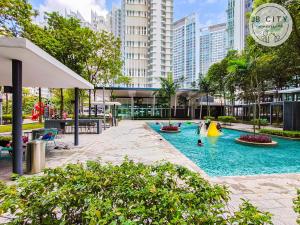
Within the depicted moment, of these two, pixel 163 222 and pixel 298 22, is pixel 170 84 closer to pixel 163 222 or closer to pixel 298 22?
pixel 298 22

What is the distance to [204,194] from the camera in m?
2.40

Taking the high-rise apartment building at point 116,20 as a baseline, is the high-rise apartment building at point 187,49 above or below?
below

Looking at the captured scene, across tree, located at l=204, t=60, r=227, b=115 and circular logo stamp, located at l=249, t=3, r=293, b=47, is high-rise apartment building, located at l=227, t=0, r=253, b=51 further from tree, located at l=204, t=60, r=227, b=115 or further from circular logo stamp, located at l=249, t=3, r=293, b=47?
circular logo stamp, located at l=249, t=3, r=293, b=47

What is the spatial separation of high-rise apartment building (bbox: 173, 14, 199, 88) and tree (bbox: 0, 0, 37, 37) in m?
85.7

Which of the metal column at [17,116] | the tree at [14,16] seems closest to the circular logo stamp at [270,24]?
the metal column at [17,116]

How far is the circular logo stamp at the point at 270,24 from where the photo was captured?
50.1ft

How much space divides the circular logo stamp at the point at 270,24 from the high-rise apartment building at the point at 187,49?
268 ft

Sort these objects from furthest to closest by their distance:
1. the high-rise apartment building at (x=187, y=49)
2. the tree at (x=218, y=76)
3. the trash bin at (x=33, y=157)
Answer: the high-rise apartment building at (x=187, y=49) → the tree at (x=218, y=76) → the trash bin at (x=33, y=157)

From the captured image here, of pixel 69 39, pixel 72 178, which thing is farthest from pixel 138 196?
pixel 69 39

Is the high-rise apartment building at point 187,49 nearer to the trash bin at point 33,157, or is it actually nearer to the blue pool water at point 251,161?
the blue pool water at point 251,161

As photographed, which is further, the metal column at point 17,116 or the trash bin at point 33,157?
the trash bin at point 33,157

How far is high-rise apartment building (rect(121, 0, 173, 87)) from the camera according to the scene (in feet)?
220

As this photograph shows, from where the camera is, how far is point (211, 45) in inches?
4063

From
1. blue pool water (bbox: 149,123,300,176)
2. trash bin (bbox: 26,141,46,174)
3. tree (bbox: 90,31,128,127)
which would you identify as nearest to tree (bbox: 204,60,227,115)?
tree (bbox: 90,31,128,127)
